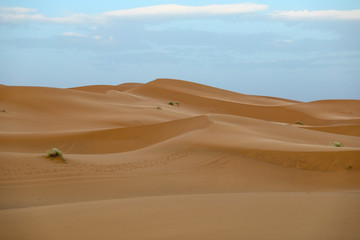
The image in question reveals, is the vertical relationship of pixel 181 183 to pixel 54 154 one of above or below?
below

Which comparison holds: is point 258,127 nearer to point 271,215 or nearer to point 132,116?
point 132,116

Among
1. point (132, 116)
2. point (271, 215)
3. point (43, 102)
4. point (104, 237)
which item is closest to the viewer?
point (104, 237)

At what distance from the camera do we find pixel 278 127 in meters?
18.2

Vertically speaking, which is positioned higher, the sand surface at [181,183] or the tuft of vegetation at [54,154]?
the tuft of vegetation at [54,154]

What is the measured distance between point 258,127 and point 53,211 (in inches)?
507

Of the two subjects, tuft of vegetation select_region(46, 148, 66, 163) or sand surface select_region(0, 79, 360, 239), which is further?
tuft of vegetation select_region(46, 148, 66, 163)

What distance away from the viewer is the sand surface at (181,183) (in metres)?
5.61

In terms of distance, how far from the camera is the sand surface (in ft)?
18.4

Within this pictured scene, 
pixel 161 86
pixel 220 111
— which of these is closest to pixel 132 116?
pixel 220 111

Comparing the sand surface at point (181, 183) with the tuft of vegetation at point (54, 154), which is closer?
the sand surface at point (181, 183)

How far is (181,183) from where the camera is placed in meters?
9.76

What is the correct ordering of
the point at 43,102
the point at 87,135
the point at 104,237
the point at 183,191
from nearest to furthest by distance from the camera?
the point at 104,237
the point at 183,191
the point at 87,135
the point at 43,102

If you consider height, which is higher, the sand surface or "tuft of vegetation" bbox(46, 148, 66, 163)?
"tuft of vegetation" bbox(46, 148, 66, 163)

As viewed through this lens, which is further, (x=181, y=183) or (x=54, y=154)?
(x=54, y=154)
